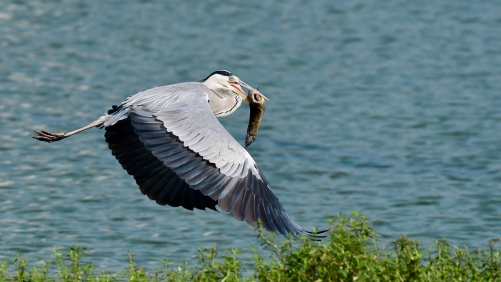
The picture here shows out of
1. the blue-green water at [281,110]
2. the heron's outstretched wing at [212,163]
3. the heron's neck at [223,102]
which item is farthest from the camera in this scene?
the blue-green water at [281,110]

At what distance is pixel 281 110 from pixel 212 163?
7196 millimetres

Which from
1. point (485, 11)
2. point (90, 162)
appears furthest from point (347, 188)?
point (485, 11)

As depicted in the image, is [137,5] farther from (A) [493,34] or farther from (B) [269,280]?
(B) [269,280]

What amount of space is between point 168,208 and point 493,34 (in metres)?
8.55

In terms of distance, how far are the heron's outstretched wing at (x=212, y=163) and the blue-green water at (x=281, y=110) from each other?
206cm

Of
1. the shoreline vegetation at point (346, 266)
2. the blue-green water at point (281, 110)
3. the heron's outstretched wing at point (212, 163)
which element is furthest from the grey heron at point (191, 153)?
the blue-green water at point (281, 110)

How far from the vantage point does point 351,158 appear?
11.8 meters

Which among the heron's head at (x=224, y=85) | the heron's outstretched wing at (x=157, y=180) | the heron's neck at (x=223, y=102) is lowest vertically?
the heron's outstretched wing at (x=157, y=180)

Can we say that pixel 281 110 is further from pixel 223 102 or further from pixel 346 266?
pixel 346 266

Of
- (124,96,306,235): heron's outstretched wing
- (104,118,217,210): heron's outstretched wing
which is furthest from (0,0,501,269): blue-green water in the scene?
(124,96,306,235): heron's outstretched wing

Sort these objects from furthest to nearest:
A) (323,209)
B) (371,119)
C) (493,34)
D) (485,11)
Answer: (485,11)
(493,34)
(371,119)
(323,209)

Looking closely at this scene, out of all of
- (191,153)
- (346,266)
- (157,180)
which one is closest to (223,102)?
(157,180)

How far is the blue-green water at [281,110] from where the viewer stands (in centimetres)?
966

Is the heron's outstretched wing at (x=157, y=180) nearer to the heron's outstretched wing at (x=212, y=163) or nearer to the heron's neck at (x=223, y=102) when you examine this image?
the heron's outstretched wing at (x=212, y=163)
